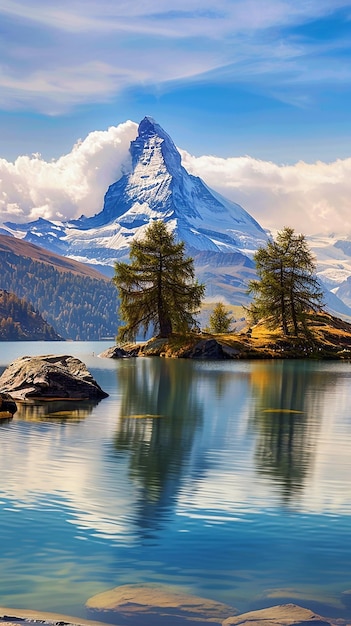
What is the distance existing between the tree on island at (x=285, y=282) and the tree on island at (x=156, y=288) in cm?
1176

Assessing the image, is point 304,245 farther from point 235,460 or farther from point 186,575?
point 186,575

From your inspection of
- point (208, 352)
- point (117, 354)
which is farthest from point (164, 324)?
point (208, 352)

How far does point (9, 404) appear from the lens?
37.5 meters

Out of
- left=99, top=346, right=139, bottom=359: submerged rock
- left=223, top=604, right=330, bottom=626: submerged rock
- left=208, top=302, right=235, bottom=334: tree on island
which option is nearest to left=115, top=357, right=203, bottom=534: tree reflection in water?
left=223, top=604, right=330, bottom=626: submerged rock

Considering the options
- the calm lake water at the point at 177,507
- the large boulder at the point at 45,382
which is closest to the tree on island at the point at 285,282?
the large boulder at the point at 45,382

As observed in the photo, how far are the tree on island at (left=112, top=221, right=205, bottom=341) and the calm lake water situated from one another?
63.5 metres

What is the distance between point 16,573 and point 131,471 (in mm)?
9553

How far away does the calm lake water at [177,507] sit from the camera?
521 inches

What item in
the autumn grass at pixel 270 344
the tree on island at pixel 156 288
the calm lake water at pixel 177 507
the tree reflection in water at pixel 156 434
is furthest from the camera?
the tree on island at pixel 156 288

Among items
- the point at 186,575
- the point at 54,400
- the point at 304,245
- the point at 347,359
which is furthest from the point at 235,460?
the point at 304,245

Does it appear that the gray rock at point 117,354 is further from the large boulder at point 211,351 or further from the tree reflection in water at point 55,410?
the tree reflection in water at point 55,410

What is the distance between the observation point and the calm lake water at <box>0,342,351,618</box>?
13.2m

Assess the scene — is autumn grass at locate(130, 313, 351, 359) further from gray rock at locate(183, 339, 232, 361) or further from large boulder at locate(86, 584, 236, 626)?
large boulder at locate(86, 584, 236, 626)

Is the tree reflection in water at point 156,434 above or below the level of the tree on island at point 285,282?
below
